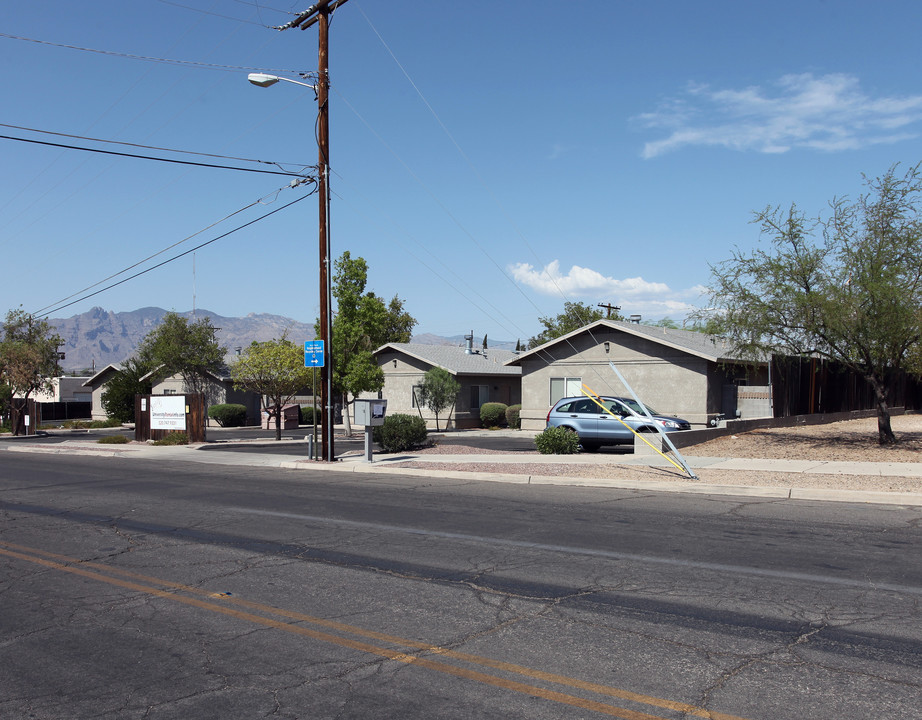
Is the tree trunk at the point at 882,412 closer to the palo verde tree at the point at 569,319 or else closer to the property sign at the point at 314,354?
the property sign at the point at 314,354

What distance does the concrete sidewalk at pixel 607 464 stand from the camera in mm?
12992

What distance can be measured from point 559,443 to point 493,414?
1955 cm

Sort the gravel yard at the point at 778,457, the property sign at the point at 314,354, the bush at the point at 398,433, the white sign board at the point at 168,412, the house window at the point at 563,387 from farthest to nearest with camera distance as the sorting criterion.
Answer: the house window at the point at 563,387
the white sign board at the point at 168,412
the bush at the point at 398,433
the property sign at the point at 314,354
the gravel yard at the point at 778,457

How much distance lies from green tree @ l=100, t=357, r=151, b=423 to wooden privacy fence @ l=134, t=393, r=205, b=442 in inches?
649

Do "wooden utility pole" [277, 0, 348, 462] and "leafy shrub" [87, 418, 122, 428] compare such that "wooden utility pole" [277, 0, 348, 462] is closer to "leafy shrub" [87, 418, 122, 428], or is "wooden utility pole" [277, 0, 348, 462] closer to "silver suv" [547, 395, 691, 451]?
"silver suv" [547, 395, 691, 451]

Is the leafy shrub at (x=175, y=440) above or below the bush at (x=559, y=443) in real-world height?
below

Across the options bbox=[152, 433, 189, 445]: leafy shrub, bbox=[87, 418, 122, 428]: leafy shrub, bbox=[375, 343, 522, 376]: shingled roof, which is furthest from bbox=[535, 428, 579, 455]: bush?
bbox=[87, 418, 122, 428]: leafy shrub

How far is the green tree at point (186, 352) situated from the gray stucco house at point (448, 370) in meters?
11.6

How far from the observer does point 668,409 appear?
31.0 metres

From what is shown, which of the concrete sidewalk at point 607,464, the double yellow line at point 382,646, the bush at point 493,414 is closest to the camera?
the double yellow line at point 382,646

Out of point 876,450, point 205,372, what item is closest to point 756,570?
point 876,450

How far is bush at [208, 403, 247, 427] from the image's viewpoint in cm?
4569

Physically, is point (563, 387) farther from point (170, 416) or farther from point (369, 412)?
point (170, 416)

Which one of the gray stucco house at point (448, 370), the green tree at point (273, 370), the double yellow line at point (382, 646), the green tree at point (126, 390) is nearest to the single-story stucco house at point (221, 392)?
the green tree at point (126, 390)
